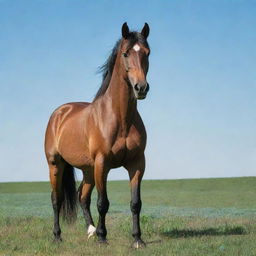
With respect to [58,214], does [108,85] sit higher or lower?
higher

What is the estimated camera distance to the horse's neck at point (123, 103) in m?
7.98

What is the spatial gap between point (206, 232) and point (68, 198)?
9.78 feet

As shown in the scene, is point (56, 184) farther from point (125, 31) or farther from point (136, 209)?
point (125, 31)

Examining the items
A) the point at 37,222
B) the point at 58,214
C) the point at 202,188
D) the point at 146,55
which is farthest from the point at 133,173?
the point at 202,188

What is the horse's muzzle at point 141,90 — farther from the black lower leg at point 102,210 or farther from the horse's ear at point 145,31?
the black lower leg at point 102,210

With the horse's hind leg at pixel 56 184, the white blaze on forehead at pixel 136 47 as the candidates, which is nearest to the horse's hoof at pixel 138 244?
the horse's hind leg at pixel 56 184

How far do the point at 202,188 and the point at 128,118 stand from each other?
22558 mm

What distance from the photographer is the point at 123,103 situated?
8023mm

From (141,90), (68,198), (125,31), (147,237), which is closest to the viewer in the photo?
(141,90)

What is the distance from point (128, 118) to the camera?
8.02 m

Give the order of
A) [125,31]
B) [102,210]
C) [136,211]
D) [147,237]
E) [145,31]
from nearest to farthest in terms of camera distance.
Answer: [125,31] < [145,31] < [136,211] < [102,210] < [147,237]

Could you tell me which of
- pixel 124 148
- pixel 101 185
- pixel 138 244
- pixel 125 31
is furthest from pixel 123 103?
pixel 138 244

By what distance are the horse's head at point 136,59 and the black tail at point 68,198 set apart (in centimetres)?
339

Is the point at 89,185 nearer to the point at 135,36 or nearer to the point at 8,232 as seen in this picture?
Result: the point at 8,232
